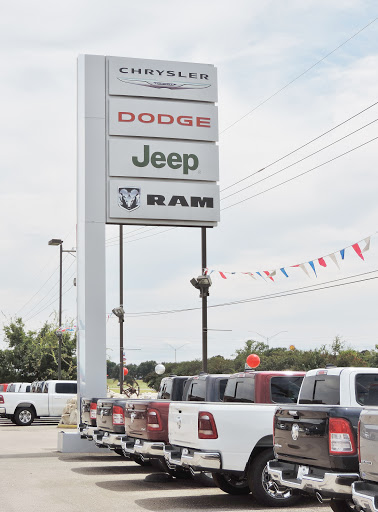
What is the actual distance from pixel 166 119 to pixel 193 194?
219 centimetres

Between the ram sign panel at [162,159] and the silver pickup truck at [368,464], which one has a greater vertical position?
the ram sign panel at [162,159]

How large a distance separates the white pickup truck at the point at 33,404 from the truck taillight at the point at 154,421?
21.2 metres

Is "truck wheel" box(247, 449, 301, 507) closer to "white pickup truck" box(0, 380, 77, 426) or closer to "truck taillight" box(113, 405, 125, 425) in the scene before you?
"truck taillight" box(113, 405, 125, 425)

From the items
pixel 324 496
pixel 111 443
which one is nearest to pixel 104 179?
pixel 111 443

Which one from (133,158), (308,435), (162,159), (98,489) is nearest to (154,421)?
Result: (98,489)

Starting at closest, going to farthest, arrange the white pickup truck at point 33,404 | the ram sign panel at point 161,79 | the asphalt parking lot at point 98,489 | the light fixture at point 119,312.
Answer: the asphalt parking lot at point 98,489 → the ram sign panel at point 161,79 → the white pickup truck at point 33,404 → the light fixture at point 119,312

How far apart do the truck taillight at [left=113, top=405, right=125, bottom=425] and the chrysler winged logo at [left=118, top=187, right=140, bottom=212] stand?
24.8 feet

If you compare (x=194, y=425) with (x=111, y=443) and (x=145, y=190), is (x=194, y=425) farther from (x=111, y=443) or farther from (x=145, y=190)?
(x=145, y=190)

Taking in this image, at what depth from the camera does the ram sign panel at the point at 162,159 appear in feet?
72.9

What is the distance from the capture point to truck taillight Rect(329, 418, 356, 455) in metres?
8.53

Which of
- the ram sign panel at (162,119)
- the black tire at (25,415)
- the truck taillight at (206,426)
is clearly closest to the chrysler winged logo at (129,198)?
the ram sign panel at (162,119)

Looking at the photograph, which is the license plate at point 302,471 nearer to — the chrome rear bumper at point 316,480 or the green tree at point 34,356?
the chrome rear bumper at point 316,480

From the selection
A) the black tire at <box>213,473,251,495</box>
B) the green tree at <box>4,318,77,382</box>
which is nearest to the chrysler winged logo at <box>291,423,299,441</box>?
the black tire at <box>213,473,251,495</box>

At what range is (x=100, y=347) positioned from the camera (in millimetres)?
21266
